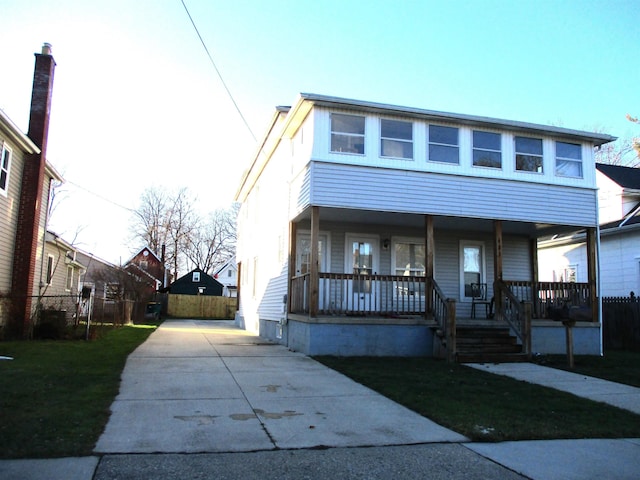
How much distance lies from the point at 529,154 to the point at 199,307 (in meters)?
28.3

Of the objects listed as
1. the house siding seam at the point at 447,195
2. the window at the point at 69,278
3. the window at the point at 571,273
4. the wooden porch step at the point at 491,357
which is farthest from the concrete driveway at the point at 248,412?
the window at the point at 69,278

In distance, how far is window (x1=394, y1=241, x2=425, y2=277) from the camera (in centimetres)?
1490

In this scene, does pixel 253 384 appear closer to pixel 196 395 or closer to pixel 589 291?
pixel 196 395

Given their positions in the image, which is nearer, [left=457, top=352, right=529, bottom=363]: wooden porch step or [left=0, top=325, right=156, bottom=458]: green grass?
[left=0, top=325, right=156, bottom=458]: green grass

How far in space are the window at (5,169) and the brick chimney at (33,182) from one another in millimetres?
934

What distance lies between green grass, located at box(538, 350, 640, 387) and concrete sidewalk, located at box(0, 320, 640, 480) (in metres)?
4.77

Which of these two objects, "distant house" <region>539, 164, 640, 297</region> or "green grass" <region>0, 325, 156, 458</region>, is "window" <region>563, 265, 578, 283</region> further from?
"green grass" <region>0, 325, 156, 458</region>

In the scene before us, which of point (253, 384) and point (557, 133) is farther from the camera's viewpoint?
point (557, 133)

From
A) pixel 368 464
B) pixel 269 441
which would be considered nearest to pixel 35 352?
pixel 269 441

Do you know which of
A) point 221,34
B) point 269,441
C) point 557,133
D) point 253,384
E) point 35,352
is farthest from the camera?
point 557,133

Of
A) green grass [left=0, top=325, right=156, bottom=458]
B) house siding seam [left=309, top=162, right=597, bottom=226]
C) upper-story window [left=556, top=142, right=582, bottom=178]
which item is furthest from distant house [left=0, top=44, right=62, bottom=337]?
upper-story window [left=556, top=142, right=582, bottom=178]

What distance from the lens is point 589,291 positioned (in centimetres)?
1366

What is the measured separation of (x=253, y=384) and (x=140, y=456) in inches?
148

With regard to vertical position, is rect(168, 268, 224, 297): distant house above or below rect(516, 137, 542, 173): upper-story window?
below
